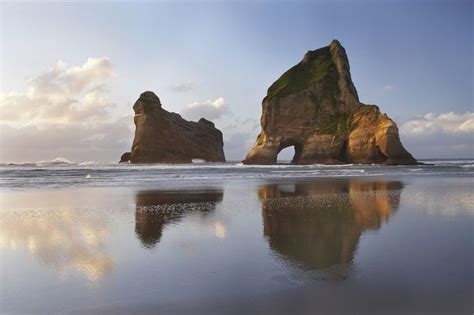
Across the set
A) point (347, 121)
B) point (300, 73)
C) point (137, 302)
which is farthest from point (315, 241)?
point (300, 73)

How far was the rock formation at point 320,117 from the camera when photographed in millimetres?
60594

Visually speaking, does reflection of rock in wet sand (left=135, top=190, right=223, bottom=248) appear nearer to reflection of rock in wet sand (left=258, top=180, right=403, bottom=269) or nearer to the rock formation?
reflection of rock in wet sand (left=258, top=180, right=403, bottom=269)

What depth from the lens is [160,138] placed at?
9325 cm

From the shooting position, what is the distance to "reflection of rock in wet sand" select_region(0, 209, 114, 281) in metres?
6.67

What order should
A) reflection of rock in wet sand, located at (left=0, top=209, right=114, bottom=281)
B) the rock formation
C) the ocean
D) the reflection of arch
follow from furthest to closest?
the reflection of arch
the rock formation
reflection of rock in wet sand, located at (left=0, top=209, right=114, bottom=281)
the ocean

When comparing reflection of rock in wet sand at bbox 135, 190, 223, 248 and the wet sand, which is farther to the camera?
reflection of rock in wet sand at bbox 135, 190, 223, 248

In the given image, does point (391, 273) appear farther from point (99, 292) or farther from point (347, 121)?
point (347, 121)

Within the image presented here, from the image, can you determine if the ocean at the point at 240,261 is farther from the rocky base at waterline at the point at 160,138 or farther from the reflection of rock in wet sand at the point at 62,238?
the rocky base at waterline at the point at 160,138

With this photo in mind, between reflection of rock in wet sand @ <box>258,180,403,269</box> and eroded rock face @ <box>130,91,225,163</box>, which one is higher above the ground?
eroded rock face @ <box>130,91,225,163</box>

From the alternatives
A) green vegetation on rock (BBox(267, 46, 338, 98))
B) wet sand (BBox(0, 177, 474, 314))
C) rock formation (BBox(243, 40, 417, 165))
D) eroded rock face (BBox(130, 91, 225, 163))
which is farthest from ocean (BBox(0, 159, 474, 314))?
eroded rock face (BBox(130, 91, 225, 163))

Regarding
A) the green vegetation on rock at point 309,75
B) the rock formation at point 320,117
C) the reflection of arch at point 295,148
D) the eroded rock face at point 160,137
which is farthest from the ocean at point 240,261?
the eroded rock face at point 160,137

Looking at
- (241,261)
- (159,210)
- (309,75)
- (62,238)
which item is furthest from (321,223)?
(309,75)

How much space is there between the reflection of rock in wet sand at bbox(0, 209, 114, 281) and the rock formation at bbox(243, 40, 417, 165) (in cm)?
5290

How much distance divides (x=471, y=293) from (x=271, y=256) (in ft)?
10.3
